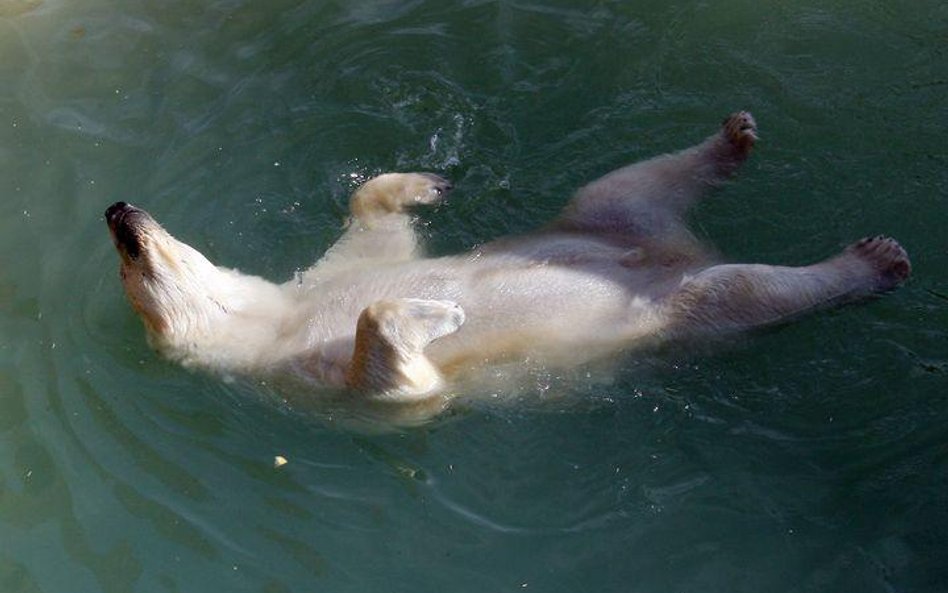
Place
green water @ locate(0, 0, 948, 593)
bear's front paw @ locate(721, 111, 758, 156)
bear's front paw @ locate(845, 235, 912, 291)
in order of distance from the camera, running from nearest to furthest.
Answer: green water @ locate(0, 0, 948, 593), bear's front paw @ locate(845, 235, 912, 291), bear's front paw @ locate(721, 111, 758, 156)

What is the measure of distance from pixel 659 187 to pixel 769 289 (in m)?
1.01

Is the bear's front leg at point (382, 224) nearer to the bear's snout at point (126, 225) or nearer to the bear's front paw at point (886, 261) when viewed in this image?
the bear's snout at point (126, 225)

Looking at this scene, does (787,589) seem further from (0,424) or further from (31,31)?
(31,31)

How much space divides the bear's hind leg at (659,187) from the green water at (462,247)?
8.9 inches

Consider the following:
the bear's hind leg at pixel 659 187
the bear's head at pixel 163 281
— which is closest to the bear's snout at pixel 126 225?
the bear's head at pixel 163 281

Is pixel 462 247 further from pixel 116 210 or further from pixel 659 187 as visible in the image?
pixel 116 210

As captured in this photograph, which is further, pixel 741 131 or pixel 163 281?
pixel 741 131

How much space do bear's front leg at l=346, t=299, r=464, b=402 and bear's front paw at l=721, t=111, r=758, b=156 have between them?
2.00 meters

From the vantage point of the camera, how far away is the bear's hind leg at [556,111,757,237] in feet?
22.1

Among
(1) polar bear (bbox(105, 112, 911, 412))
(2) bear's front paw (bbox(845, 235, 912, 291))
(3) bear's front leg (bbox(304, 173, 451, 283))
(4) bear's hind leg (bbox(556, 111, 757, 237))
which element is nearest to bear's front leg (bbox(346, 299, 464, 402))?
(1) polar bear (bbox(105, 112, 911, 412))

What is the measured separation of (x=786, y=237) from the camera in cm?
692

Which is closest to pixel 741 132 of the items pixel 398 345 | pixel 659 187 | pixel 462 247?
pixel 659 187

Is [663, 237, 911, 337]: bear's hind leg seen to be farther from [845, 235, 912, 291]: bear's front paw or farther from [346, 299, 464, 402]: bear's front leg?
[346, 299, 464, 402]: bear's front leg

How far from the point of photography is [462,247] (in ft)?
23.7
